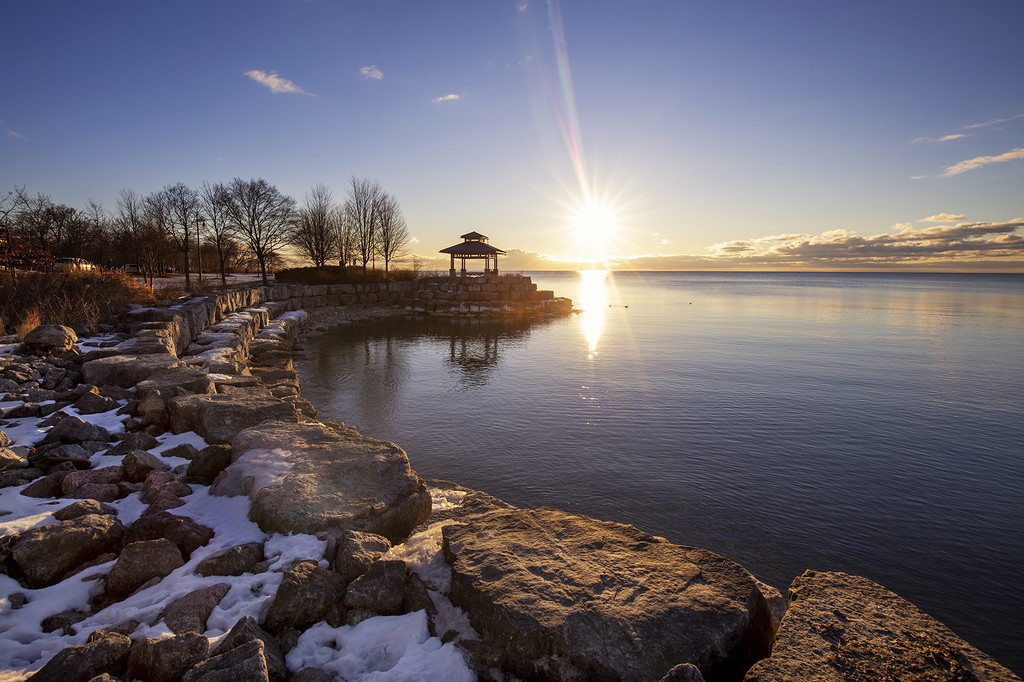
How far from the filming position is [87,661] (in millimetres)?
2678

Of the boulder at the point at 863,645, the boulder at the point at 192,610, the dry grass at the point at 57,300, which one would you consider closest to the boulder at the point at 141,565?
the boulder at the point at 192,610

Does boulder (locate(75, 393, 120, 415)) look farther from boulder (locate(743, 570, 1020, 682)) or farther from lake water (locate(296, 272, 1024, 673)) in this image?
boulder (locate(743, 570, 1020, 682))

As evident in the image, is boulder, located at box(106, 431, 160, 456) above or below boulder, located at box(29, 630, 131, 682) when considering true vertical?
above

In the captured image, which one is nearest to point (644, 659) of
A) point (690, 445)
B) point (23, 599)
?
point (23, 599)

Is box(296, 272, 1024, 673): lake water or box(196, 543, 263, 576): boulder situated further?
box(296, 272, 1024, 673): lake water

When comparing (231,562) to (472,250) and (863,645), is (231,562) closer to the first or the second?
(863,645)

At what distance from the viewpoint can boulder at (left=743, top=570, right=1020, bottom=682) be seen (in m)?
2.61

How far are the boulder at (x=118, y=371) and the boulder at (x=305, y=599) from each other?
6.19 meters

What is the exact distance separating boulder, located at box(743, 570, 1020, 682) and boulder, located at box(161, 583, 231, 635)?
3.58 m

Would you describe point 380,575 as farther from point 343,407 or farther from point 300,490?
point 343,407

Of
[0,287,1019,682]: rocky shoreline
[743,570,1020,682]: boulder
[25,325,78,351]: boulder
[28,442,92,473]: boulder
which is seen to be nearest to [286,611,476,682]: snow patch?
[0,287,1019,682]: rocky shoreline

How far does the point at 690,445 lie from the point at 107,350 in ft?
38.9

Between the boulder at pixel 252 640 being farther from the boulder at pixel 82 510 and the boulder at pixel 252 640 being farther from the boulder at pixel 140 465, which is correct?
the boulder at pixel 140 465

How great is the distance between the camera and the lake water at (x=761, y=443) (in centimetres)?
→ 650
